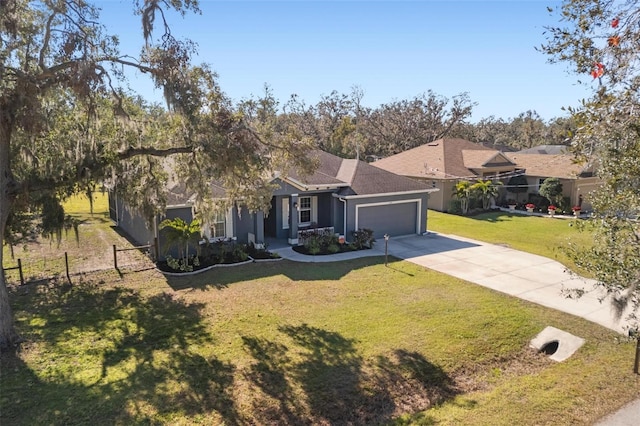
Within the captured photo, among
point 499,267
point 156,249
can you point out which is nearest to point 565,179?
point 499,267

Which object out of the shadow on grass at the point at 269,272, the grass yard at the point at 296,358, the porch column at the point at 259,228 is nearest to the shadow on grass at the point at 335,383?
the grass yard at the point at 296,358

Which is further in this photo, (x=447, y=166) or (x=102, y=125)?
(x=447, y=166)

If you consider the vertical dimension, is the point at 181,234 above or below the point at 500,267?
above

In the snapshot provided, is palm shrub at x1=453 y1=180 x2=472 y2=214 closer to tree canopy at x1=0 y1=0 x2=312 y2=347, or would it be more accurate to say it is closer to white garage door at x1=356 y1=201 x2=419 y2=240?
white garage door at x1=356 y1=201 x2=419 y2=240

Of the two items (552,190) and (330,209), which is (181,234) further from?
(552,190)

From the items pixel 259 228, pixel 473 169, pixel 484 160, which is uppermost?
pixel 484 160

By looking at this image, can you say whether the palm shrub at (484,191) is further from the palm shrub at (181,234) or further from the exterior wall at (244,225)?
the palm shrub at (181,234)

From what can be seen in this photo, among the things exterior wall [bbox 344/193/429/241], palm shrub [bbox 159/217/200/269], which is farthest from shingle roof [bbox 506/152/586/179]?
palm shrub [bbox 159/217/200/269]
